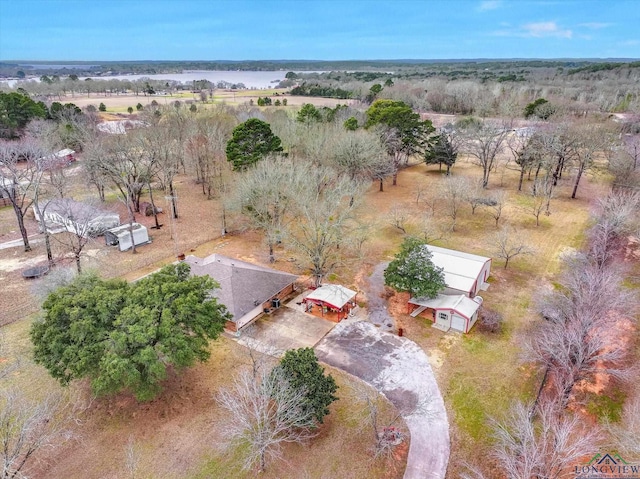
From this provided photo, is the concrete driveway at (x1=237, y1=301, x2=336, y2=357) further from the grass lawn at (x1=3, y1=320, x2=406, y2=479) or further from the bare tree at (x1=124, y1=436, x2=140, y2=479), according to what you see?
the bare tree at (x1=124, y1=436, x2=140, y2=479)

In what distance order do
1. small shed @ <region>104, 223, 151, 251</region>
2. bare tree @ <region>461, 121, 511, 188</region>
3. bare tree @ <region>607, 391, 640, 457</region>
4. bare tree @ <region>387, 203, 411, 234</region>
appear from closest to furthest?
bare tree @ <region>607, 391, 640, 457</region>
small shed @ <region>104, 223, 151, 251</region>
bare tree @ <region>387, 203, 411, 234</region>
bare tree @ <region>461, 121, 511, 188</region>

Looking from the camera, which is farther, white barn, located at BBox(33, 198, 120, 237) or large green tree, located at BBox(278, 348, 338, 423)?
white barn, located at BBox(33, 198, 120, 237)

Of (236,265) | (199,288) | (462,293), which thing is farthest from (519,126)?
(199,288)

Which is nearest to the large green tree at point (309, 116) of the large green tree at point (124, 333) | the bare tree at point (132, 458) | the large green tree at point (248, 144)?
the large green tree at point (248, 144)

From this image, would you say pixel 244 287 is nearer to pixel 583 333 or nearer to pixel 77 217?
pixel 77 217

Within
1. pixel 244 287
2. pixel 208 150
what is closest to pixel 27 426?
pixel 244 287

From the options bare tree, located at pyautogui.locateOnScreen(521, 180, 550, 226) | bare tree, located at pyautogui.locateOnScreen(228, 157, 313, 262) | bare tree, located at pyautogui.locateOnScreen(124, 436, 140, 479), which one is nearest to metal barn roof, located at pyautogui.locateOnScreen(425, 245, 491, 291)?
bare tree, located at pyautogui.locateOnScreen(228, 157, 313, 262)

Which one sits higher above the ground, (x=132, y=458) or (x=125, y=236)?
(x=125, y=236)
